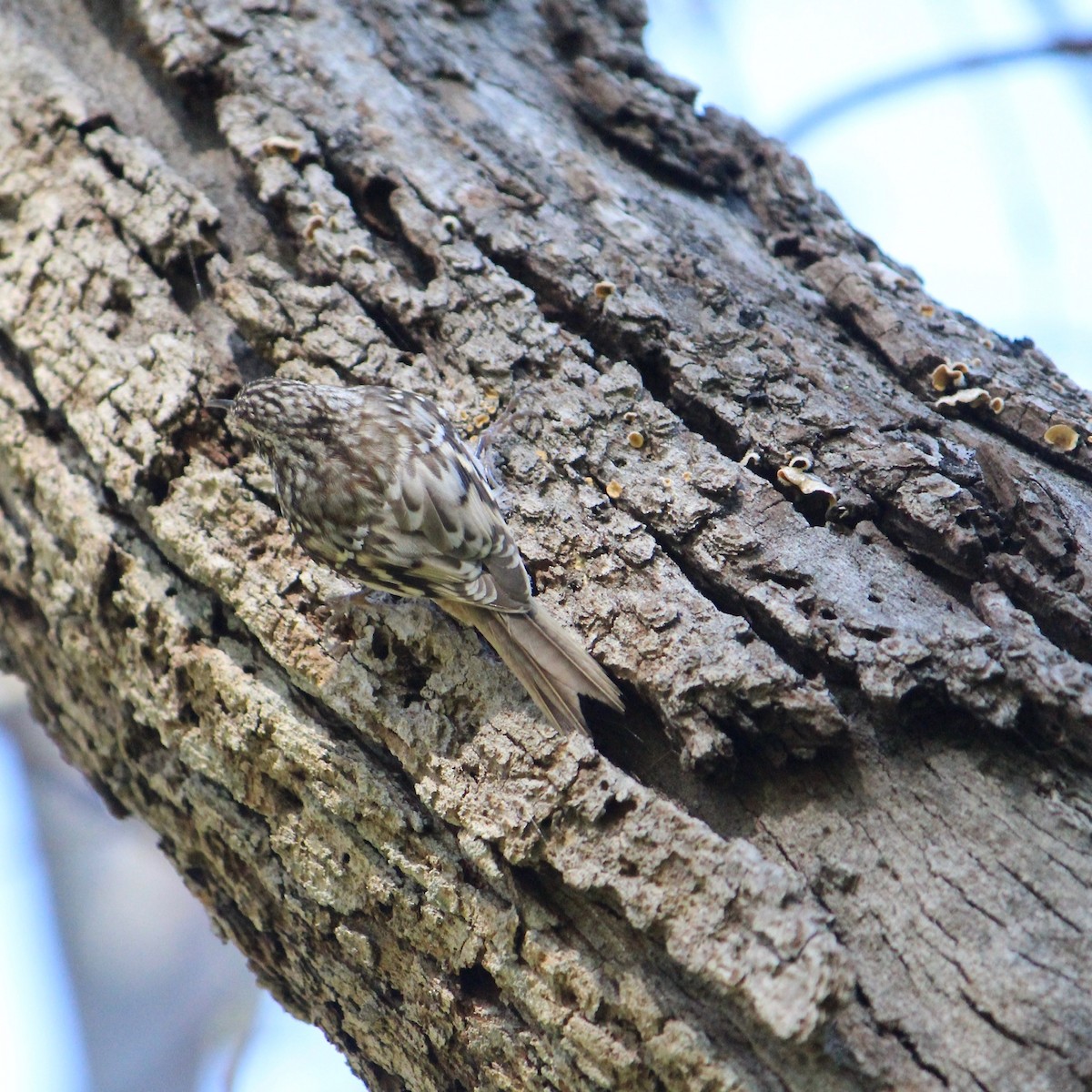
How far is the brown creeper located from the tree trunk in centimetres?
7

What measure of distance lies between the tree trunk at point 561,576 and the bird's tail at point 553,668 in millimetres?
52

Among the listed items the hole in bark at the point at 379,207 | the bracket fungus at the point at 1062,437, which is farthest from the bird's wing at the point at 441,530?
the bracket fungus at the point at 1062,437

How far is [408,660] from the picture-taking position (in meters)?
2.16

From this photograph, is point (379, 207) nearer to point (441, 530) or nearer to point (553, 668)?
point (441, 530)

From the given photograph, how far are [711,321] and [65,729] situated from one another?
211 centimetres

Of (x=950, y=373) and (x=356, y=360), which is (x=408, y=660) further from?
(x=950, y=373)

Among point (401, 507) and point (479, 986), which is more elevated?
point (401, 507)

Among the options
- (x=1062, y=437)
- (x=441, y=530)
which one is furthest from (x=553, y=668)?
(x=1062, y=437)

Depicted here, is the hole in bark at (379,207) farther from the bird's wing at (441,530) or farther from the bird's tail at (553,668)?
the bird's tail at (553,668)

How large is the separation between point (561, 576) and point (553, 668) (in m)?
0.26

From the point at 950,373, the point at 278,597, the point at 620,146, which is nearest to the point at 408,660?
the point at 278,597

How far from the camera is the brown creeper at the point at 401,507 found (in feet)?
6.75

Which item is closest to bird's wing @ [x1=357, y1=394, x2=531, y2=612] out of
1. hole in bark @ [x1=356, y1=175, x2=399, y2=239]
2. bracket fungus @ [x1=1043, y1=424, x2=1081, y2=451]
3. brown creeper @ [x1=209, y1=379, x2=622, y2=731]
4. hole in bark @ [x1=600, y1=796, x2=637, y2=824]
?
brown creeper @ [x1=209, y1=379, x2=622, y2=731]

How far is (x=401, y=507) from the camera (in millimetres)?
2471
